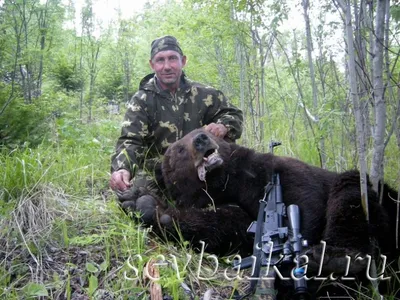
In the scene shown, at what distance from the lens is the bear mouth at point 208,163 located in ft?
9.82

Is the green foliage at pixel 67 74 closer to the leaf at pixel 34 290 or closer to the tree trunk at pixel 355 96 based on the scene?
the leaf at pixel 34 290

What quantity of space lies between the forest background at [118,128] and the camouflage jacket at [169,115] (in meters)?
0.45

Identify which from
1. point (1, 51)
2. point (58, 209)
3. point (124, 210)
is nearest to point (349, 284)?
point (124, 210)

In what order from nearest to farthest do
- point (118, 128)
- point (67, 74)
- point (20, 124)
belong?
point (20, 124) → point (118, 128) → point (67, 74)

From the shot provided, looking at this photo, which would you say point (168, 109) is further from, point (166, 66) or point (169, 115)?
point (166, 66)

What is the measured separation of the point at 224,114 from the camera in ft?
15.0

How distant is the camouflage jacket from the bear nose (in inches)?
46.0

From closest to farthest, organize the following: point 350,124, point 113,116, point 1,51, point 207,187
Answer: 1. point 207,187
2. point 350,124
3. point 1,51
4. point 113,116

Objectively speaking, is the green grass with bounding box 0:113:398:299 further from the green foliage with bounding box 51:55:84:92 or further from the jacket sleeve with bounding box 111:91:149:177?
the green foliage with bounding box 51:55:84:92

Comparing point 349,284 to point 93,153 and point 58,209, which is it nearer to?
point 58,209

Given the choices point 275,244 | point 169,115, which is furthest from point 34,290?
point 169,115

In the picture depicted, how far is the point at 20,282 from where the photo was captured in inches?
97.4

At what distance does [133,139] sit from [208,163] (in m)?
1.36

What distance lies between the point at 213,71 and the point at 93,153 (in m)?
2.93
